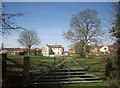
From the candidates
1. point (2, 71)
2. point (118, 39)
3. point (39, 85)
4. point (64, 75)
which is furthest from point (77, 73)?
point (118, 39)

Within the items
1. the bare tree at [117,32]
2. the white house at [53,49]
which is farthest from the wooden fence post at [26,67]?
the white house at [53,49]

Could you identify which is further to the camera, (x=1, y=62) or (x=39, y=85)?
(x=39, y=85)

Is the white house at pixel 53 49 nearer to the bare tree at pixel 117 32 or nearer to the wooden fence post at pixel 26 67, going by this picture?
the wooden fence post at pixel 26 67

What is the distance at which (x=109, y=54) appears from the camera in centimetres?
696

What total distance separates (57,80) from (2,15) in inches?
208

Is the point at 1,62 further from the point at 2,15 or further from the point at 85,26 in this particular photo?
the point at 85,26

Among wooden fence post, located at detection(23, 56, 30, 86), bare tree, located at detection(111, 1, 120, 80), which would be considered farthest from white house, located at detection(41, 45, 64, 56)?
bare tree, located at detection(111, 1, 120, 80)

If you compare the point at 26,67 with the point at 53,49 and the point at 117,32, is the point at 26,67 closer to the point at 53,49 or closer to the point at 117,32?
the point at 117,32

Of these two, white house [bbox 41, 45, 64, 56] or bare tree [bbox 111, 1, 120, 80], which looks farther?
white house [bbox 41, 45, 64, 56]

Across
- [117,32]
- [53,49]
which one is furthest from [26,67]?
[53,49]

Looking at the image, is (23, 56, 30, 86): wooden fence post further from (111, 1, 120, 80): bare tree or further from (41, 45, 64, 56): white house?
(41, 45, 64, 56): white house

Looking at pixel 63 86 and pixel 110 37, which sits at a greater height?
pixel 110 37

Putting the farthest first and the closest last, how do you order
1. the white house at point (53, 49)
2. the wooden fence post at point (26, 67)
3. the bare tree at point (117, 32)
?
the white house at point (53, 49) < the wooden fence post at point (26, 67) < the bare tree at point (117, 32)

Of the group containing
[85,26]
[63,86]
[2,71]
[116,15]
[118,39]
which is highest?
[85,26]
